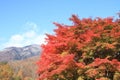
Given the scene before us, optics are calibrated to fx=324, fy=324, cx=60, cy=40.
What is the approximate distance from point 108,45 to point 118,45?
1.47 m

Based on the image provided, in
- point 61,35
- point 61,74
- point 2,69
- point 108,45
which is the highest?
point 2,69

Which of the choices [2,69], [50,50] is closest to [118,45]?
[50,50]

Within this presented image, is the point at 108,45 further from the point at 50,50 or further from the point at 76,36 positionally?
the point at 50,50

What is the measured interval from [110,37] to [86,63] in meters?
3.12

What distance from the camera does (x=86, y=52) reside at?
27031mm

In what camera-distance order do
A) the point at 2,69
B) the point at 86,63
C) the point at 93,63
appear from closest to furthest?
the point at 93,63, the point at 86,63, the point at 2,69

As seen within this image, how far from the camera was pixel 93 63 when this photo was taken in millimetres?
25672

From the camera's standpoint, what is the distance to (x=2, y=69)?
160 metres

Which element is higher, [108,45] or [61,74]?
[108,45]

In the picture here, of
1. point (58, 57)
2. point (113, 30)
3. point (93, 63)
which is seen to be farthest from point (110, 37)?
point (58, 57)

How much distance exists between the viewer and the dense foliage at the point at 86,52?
84.6ft

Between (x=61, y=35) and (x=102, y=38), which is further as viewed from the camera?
(x=61, y=35)

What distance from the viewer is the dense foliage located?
1015 inches

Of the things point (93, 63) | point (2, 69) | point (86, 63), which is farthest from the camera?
point (2, 69)
